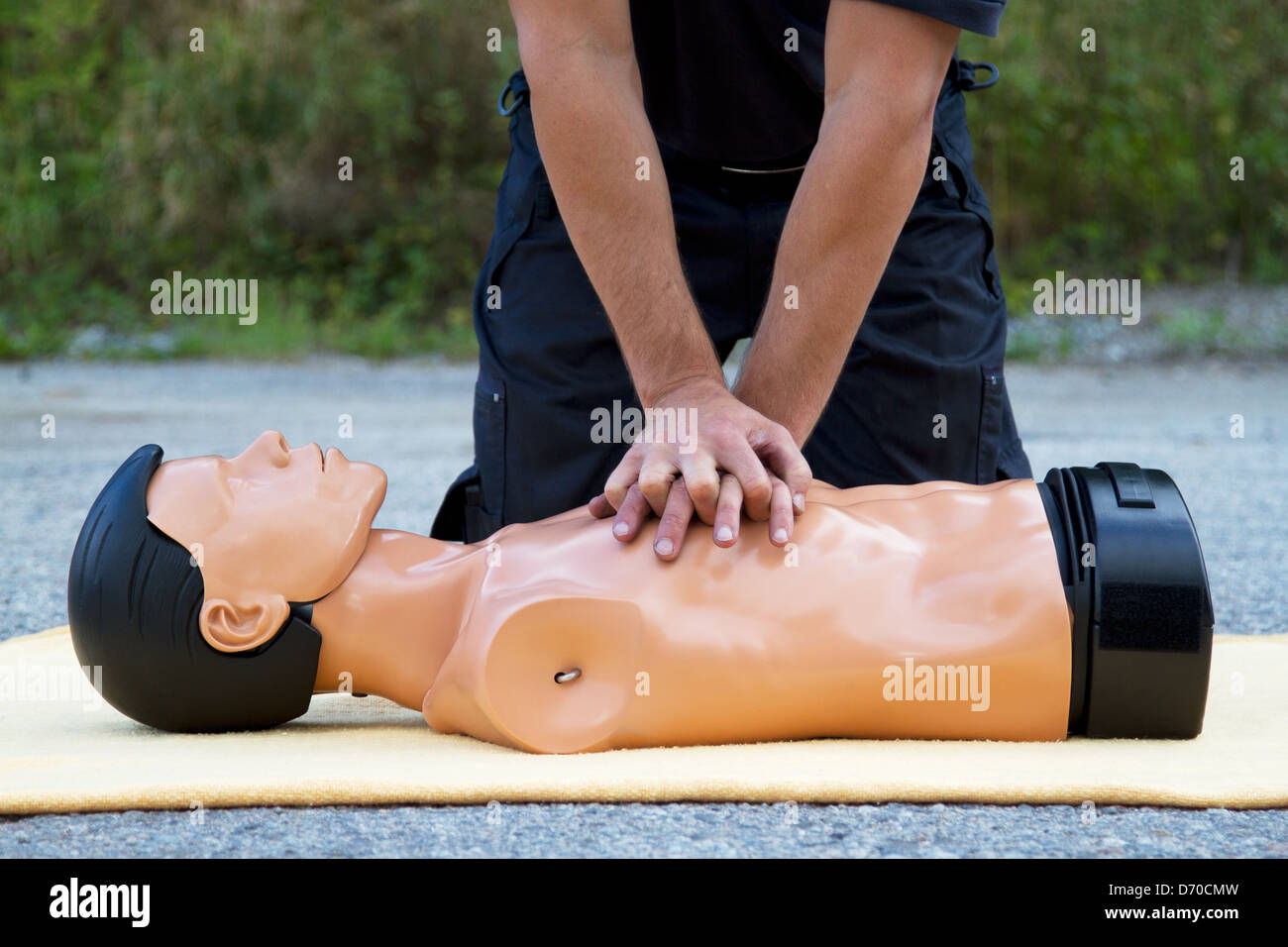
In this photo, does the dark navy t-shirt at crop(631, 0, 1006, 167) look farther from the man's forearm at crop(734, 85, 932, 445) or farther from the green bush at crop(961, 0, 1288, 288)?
the green bush at crop(961, 0, 1288, 288)

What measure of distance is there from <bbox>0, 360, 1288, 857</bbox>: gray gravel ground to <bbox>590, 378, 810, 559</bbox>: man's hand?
34 centimetres

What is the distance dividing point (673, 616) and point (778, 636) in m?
0.12

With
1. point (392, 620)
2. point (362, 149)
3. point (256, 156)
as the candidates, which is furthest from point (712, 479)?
point (362, 149)

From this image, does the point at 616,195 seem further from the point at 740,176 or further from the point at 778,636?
the point at 778,636

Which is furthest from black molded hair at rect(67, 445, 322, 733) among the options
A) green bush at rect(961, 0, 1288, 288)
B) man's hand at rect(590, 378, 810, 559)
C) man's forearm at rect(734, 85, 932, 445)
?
green bush at rect(961, 0, 1288, 288)

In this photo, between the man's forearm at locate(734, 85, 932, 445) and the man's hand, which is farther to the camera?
the man's forearm at locate(734, 85, 932, 445)

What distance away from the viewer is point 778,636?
5.59 feet

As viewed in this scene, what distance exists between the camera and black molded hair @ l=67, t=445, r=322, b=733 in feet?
5.75

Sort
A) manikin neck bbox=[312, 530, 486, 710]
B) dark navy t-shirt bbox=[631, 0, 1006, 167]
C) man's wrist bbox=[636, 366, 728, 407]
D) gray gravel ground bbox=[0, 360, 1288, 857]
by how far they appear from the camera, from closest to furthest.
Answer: gray gravel ground bbox=[0, 360, 1288, 857] → manikin neck bbox=[312, 530, 486, 710] → man's wrist bbox=[636, 366, 728, 407] → dark navy t-shirt bbox=[631, 0, 1006, 167]

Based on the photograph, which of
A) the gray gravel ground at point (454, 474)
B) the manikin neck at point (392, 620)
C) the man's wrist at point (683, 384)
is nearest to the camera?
the gray gravel ground at point (454, 474)

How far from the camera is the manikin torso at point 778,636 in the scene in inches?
67.0

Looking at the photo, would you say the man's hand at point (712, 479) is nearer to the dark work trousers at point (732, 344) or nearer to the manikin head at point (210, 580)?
the manikin head at point (210, 580)

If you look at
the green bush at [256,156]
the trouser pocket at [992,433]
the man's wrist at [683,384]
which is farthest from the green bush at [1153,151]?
the man's wrist at [683,384]
